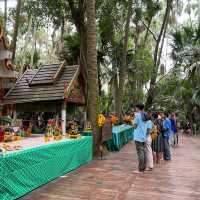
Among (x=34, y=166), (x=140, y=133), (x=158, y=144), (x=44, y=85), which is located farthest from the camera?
(x=44, y=85)

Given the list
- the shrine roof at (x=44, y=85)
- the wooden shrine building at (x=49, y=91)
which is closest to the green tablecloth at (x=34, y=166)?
the wooden shrine building at (x=49, y=91)

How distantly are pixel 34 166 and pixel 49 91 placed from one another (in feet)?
29.6

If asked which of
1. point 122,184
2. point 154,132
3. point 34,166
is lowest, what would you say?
point 122,184

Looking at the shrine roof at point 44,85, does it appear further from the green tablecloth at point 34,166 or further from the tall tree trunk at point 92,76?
the green tablecloth at point 34,166

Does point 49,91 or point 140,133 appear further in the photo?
point 49,91

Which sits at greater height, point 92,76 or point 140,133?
point 92,76

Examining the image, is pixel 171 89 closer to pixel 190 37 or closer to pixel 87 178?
pixel 190 37

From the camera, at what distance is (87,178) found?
10344 mm

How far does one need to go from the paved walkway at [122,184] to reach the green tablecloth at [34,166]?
0.68 ft

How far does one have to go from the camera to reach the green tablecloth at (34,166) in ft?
23.8

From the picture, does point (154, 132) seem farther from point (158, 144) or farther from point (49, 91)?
point (49, 91)

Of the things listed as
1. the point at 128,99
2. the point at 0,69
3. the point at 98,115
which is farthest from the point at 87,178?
the point at 128,99

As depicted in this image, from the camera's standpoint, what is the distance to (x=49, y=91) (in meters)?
17.3

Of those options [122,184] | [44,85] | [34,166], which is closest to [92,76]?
[44,85]
